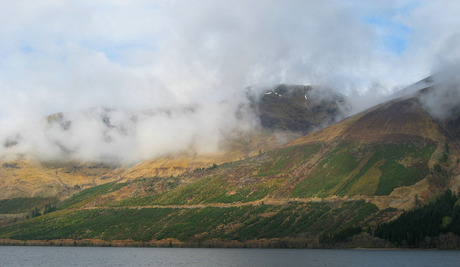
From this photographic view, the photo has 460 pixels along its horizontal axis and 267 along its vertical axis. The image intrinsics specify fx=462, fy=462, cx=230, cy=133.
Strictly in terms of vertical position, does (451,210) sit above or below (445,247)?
above

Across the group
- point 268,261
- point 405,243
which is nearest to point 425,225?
point 405,243

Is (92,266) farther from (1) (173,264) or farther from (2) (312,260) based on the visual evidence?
(2) (312,260)

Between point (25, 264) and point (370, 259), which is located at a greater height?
point (25, 264)

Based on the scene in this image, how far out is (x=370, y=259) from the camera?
157 m

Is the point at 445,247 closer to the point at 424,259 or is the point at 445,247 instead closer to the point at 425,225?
the point at 425,225

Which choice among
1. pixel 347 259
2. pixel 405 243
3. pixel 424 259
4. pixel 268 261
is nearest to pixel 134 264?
pixel 268 261

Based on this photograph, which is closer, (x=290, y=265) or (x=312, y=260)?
(x=290, y=265)

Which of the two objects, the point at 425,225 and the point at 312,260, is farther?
the point at 425,225

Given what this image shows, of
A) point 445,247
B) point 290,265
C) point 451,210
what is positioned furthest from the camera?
point 451,210

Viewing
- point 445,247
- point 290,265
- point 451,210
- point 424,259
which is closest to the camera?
point 290,265

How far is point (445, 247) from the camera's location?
186 metres

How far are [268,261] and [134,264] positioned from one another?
44.1m

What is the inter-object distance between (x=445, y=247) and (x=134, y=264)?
123635 mm

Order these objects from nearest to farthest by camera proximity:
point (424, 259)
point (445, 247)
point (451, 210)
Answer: point (424, 259) < point (445, 247) < point (451, 210)
